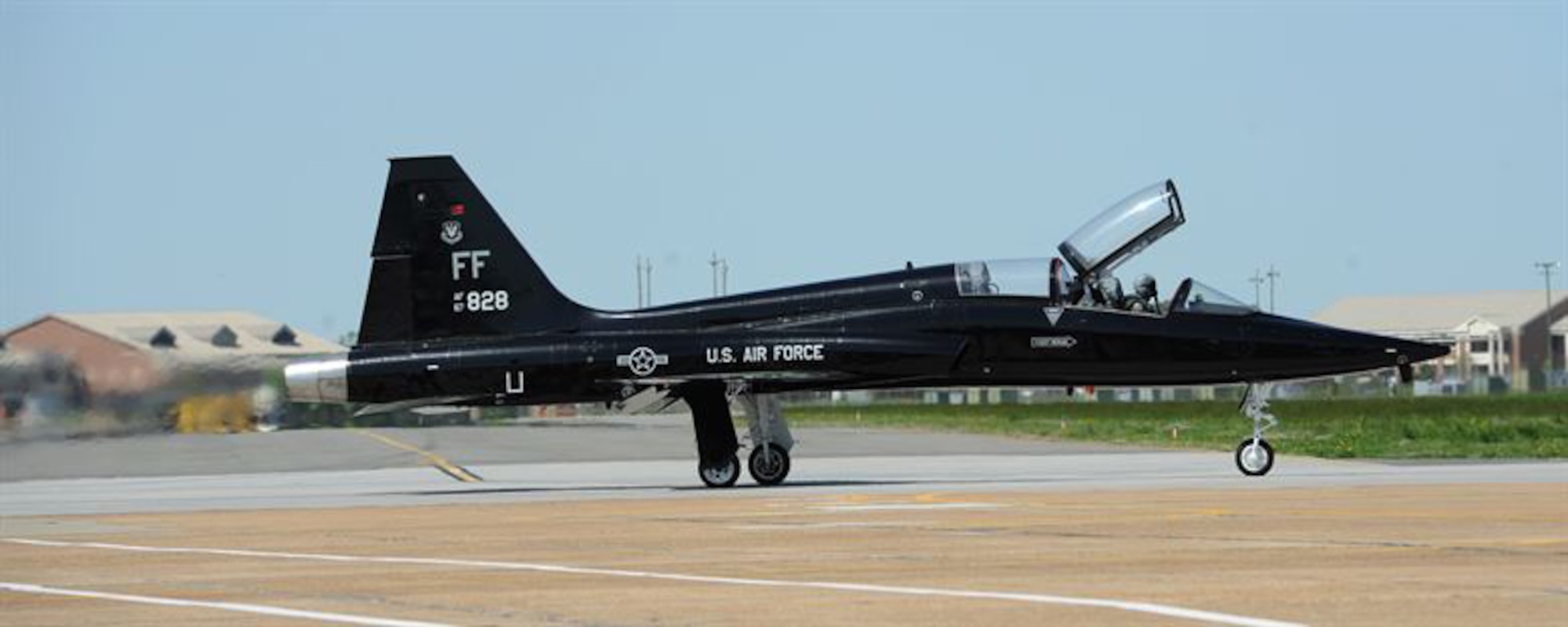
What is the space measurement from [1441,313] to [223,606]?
6050 inches

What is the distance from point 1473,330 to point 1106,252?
130027mm

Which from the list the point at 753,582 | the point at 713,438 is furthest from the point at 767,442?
the point at 753,582

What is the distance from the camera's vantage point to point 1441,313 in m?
159

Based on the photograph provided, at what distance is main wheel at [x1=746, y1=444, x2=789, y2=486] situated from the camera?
2939cm

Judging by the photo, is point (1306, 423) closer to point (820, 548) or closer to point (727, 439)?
point (727, 439)

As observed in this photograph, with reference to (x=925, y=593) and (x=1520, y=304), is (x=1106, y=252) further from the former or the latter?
A: (x=1520, y=304)

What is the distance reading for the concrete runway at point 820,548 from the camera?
42.4 feet

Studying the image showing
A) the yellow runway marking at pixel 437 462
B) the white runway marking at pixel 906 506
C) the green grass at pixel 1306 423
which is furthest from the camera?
the green grass at pixel 1306 423

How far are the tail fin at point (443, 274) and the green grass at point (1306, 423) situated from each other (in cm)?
1420

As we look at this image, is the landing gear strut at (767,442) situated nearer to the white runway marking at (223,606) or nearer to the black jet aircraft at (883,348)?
the black jet aircraft at (883,348)

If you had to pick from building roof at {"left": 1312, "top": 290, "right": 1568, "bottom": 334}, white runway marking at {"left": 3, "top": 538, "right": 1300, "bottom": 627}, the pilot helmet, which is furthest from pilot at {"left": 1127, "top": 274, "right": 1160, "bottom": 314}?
building roof at {"left": 1312, "top": 290, "right": 1568, "bottom": 334}

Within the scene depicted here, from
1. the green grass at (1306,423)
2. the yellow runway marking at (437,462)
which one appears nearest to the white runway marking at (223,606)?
the yellow runway marking at (437,462)

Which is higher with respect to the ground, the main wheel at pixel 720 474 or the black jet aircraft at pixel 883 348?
the black jet aircraft at pixel 883 348

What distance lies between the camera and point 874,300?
29344 mm
